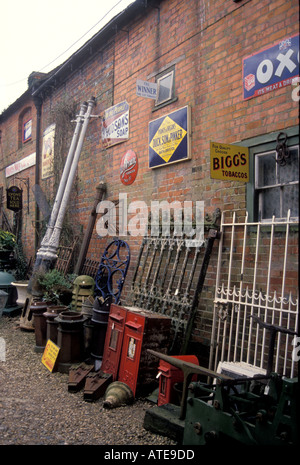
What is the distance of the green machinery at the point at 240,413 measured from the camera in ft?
8.30

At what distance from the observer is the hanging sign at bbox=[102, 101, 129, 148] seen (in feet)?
24.2

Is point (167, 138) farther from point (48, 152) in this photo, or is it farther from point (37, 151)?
point (37, 151)

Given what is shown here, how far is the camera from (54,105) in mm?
10797

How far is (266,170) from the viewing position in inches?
181

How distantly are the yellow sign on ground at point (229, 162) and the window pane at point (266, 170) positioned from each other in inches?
5.8

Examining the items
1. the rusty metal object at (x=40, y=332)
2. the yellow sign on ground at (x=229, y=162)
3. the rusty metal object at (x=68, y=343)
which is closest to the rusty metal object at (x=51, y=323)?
the rusty metal object at (x=40, y=332)

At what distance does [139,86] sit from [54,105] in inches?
216

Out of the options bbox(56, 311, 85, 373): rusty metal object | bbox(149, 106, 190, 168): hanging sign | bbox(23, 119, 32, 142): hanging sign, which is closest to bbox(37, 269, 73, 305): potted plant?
bbox(56, 311, 85, 373): rusty metal object

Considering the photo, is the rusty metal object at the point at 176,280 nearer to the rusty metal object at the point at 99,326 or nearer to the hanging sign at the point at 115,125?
the rusty metal object at the point at 99,326

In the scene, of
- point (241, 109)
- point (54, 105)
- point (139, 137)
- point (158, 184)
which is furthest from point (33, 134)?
point (241, 109)

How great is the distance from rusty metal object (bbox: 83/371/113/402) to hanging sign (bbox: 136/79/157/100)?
4.08 metres

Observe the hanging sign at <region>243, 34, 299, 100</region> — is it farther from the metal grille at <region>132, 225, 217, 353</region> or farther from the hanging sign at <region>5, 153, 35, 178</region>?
the hanging sign at <region>5, 153, 35, 178</region>

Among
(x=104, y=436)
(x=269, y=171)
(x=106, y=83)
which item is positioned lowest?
(x=104, y=436)
